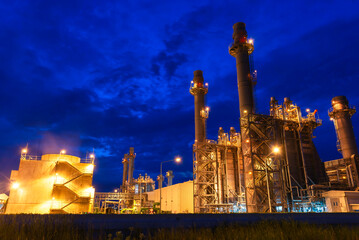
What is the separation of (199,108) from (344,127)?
1131 inches

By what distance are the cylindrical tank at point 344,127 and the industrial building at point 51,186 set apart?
1894 inches

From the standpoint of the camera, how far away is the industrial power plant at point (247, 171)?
3656cm

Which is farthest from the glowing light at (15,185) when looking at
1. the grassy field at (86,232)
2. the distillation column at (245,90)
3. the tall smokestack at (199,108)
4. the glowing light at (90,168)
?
the grassy field at (86,232)

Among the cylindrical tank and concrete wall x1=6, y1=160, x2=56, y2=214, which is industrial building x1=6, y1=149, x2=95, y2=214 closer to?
concrete wall x1=6, y1=160, x2=56, y2=214

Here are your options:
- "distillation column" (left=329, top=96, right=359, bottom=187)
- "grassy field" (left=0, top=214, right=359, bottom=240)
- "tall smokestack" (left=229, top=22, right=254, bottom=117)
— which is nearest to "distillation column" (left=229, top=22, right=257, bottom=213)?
"tall smokestack" (left=229, top=22, right=254, bottom=117)

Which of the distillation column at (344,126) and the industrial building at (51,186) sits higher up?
the distillation column at (344,126)

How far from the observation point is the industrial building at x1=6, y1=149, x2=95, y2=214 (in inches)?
1558

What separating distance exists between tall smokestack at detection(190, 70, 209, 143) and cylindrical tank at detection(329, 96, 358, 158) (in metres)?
26.0

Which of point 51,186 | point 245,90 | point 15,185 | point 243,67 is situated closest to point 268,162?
point 245,90

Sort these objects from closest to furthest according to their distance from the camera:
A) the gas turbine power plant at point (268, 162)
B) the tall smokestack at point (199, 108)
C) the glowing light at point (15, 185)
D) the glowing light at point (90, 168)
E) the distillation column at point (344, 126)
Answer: the gas turbine power plant at point (268, 162) → the glowing light at point (15, 185) → the glowing light at point (90, 168) → the distillation column at point (344, 126) → the tall smokestack at point (199, 108)

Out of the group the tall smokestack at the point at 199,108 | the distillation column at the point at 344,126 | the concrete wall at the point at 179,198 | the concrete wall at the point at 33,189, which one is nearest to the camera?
the concrete wall at the point at 33,189

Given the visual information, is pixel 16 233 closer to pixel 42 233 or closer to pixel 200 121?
pixel 42 233

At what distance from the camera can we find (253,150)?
121 feet

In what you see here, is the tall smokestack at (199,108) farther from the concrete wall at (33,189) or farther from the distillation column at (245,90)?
the concrete wall at (33,189)
